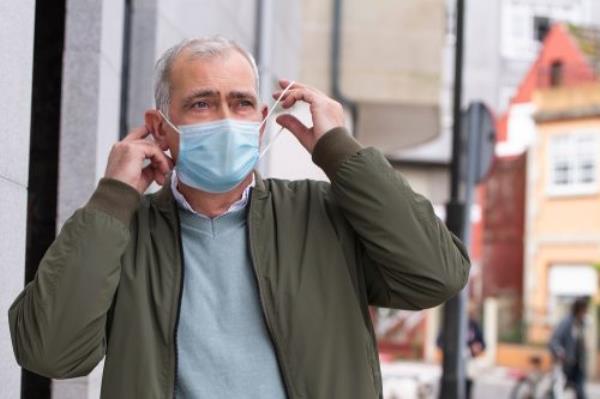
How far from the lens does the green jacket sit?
7.97 ft

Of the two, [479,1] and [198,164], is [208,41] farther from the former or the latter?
[479,1]

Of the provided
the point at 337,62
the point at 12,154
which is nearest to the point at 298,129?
the point at 12,154

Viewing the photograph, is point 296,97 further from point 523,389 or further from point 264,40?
point 523,389

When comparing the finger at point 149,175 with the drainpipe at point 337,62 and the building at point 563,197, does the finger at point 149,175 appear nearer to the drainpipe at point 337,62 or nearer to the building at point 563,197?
the drainpipe at point 337,62

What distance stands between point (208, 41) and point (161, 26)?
287cm

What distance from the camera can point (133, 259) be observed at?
2.57 metres

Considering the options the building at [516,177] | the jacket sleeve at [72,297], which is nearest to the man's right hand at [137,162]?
the jacket sleeve at [72,297]

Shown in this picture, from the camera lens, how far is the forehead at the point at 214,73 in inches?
103

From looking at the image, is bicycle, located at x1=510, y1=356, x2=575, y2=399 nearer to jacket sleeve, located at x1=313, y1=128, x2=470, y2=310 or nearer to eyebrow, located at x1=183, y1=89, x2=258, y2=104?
jacket sleeve, located at x1=313, y1=128, x2=470, y2=310

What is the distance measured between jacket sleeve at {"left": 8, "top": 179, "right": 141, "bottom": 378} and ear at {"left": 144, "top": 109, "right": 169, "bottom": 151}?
13.6 inches

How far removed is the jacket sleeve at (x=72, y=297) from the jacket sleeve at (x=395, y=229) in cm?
50

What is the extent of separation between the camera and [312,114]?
277 centimetres

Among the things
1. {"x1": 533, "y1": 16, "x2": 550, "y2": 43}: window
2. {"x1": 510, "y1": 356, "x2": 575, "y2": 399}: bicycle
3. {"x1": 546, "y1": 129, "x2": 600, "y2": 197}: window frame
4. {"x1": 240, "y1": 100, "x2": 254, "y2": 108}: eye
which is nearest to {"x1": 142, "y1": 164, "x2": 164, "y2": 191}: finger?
{"x1": 240, "y1": 100, "x2": 254, "y2": 108}: eye

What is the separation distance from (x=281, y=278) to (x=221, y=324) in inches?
6.5
